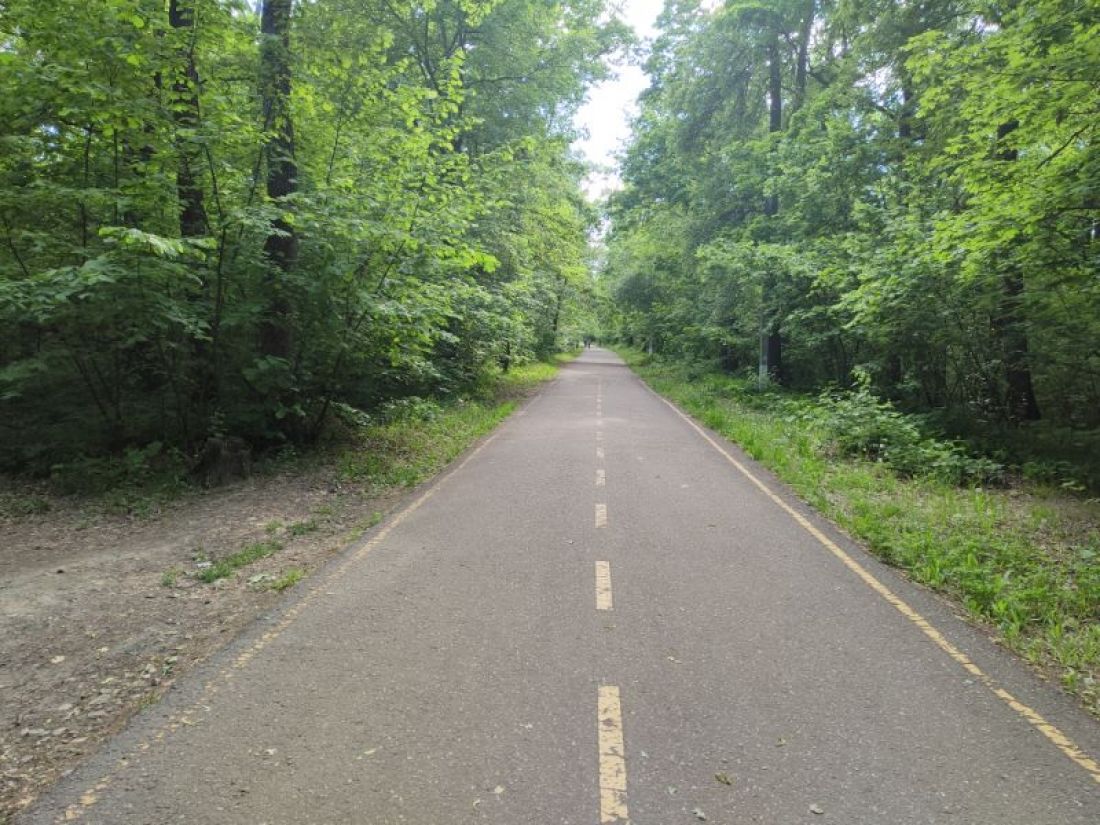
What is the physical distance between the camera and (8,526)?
7.25 metres

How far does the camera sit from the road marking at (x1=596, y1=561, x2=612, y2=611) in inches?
195

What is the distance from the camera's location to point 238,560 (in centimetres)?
591

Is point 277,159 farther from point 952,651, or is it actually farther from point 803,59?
point 803,59

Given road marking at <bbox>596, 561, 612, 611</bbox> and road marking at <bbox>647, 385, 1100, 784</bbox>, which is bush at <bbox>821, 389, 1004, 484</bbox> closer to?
road marking at <bbox>647, 385, 1100, 784</bbox>

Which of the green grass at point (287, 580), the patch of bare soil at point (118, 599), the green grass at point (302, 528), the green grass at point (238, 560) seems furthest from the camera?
the green grass at point (302, 528)

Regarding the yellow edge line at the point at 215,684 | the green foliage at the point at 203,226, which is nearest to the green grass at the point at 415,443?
the green foliage at the point at 203,226

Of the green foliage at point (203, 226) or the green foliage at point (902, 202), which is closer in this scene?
the green foliage at point (203, 226)

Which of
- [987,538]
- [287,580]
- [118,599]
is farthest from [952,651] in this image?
[118,599]

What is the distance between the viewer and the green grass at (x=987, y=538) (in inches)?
178

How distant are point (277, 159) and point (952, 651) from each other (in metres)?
9.57

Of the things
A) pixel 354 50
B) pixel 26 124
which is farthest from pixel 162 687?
pixel 354 50

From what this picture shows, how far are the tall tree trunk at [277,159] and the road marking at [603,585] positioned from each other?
6.38 meters

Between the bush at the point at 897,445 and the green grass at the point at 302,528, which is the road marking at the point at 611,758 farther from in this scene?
the bush at the point at 897,445

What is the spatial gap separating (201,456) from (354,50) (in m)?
7.28
